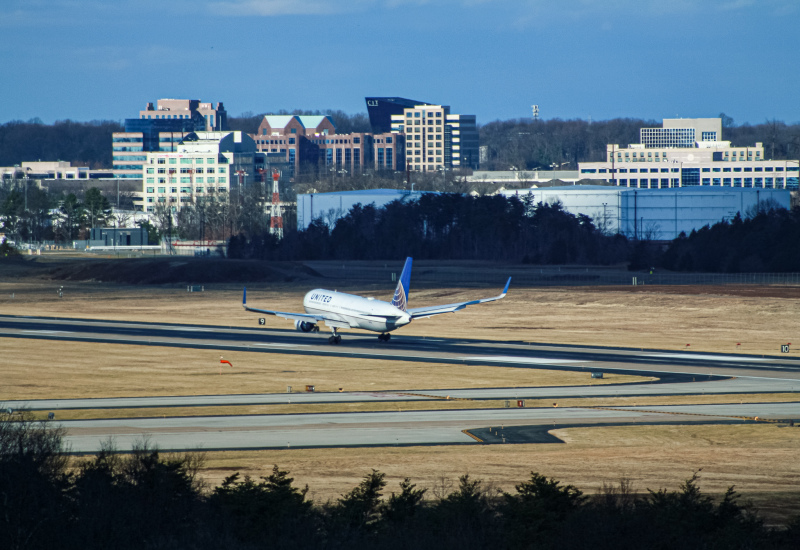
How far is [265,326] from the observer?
106188mm

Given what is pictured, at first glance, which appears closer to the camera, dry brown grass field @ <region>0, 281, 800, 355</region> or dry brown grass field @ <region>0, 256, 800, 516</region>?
dry brown grass field @ <region>0, 256, 800, 516</region>

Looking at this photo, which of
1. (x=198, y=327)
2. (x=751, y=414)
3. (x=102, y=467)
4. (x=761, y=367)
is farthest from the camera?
(x=198, y=327)

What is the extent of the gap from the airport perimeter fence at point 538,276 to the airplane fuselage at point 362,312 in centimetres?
5801

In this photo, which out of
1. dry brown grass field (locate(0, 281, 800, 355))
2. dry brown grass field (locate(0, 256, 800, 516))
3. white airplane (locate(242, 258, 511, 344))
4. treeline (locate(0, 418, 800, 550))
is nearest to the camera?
treeline (locate(0, 418, 800, 550))

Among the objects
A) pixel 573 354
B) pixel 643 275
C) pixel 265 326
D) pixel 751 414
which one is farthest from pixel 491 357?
pixel 643 275

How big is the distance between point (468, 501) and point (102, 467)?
40.0 ft

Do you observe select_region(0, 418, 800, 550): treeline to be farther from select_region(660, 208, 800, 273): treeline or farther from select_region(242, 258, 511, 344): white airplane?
select_region(660, 208, 800, 273): treeline

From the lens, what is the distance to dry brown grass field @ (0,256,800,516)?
139 feet

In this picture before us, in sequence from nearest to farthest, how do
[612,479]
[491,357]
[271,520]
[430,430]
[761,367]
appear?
[271,520], [612,479], [430,430], [761,367], [491,357]

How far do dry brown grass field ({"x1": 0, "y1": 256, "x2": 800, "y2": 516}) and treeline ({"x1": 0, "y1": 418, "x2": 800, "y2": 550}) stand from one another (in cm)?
617

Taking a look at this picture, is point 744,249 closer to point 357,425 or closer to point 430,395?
point 430,395

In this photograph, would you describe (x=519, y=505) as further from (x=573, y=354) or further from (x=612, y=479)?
(x=573, y=354)

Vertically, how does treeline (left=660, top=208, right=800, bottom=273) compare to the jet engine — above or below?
above

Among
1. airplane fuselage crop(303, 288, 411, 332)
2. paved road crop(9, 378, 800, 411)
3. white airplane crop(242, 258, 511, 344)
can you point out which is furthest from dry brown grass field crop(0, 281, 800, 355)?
paved road crop(9, 378, 800, 411)
